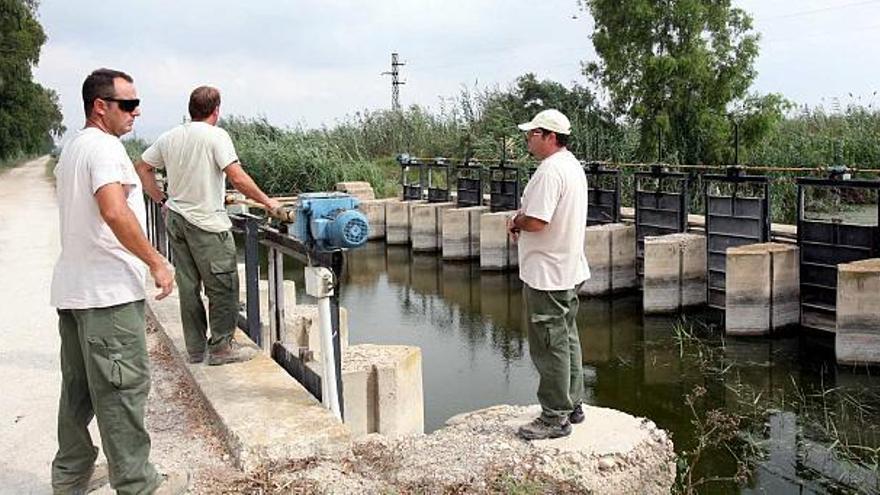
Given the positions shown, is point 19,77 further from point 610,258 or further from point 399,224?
point 610,258

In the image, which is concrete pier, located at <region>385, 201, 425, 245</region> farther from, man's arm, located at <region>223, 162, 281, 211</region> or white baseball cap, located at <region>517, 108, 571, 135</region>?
white baseball cap, located at <region>517, 108, 571, 135</region>

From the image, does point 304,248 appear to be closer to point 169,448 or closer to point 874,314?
point 169,448

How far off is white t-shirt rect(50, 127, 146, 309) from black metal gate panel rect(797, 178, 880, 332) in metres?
9.13

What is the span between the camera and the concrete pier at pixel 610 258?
44.9ft

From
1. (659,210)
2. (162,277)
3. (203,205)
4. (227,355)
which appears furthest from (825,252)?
(162,277)

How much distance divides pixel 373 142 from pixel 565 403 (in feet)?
89.2

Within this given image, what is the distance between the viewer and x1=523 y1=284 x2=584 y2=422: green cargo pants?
4.00 m

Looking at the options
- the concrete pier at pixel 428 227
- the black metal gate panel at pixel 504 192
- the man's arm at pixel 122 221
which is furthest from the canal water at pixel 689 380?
the concrete pier at pixel 428 227

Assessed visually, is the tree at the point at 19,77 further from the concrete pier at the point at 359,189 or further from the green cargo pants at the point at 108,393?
the green cargo pants at the point at 108,393

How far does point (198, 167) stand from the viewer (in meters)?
4.64

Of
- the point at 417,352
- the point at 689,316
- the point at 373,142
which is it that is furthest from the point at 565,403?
the point at 373,142

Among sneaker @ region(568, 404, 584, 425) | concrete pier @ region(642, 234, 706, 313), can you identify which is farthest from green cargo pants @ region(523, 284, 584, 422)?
concrete pier @ region(642, 234, 706, 313)

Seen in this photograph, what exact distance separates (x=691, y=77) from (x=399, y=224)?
7.61m

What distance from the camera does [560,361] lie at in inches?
159
